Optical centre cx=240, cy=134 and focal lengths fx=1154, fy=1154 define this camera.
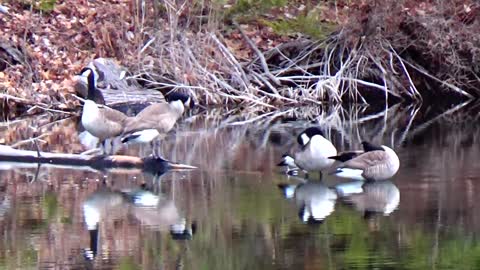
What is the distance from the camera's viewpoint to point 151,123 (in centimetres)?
1461

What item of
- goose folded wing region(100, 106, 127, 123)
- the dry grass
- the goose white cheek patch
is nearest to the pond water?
the goose white cheek patch

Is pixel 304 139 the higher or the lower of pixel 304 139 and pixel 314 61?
the lower

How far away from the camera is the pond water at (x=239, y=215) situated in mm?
9320

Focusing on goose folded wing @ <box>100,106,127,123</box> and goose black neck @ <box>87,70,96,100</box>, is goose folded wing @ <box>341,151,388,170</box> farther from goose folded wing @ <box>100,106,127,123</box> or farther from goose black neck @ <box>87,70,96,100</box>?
goose black neck @ <box>87,70,96,100</box>

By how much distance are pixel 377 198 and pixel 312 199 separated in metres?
0.68

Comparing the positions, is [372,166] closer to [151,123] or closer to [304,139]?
[304,139]

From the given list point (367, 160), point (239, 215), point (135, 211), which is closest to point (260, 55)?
point (367, 160)

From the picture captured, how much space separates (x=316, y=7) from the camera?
24562mm

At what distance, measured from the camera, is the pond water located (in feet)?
30.6

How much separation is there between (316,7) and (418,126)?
5.52 meters

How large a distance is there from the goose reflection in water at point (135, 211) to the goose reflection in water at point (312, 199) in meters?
1.20

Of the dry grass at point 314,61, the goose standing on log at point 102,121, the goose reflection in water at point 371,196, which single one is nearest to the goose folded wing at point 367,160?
the goose reflection in water at point 371,196

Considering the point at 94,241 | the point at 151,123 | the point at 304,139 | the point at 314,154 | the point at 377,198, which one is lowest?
the point at 94,241

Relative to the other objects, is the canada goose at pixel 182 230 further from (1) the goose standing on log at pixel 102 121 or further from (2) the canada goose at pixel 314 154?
(1) the goose standing on log at pixel 102 121
